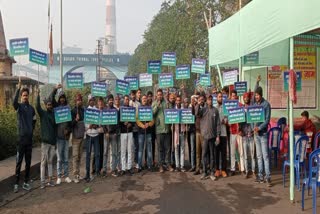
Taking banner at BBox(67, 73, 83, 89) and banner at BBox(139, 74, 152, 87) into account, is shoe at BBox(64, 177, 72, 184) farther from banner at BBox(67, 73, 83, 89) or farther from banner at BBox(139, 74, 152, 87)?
banner at BBox(139, 74, 152, 87)

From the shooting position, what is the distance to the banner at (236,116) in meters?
8.93

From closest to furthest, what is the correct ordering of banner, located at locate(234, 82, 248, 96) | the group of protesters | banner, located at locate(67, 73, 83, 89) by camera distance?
the group of protesters < banner, located at locate(67, 73, 83, 89) < banner, located at locate(234, 82, 248, 96)

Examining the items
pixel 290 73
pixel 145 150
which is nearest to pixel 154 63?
pixel 145 150

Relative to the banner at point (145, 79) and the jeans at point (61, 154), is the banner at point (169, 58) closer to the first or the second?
the banner at point (145, 79)

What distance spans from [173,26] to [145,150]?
26173 mm

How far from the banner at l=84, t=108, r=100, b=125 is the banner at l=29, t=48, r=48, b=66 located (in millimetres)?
1572

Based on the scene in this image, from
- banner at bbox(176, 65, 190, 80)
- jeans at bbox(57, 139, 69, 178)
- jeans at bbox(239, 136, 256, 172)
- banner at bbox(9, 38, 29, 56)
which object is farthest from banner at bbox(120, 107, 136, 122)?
jeans at bbox(239, 136, 256, 172)

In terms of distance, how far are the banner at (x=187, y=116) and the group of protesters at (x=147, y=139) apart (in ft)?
0.47

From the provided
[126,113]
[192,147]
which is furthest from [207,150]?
[126,113]

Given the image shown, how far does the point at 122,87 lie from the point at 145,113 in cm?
115

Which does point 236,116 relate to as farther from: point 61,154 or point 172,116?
point 61,154

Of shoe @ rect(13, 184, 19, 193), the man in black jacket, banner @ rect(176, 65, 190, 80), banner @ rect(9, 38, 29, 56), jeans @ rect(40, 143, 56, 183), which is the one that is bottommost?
shoe @ rect(13, 184, 19, 193)

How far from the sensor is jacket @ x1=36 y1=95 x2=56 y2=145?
28.3 ft

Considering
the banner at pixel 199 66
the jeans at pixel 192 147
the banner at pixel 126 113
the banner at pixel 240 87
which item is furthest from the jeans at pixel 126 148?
the banner at pixel 199 66
